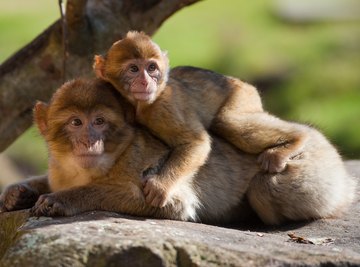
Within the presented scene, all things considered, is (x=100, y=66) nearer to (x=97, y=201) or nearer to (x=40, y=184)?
(x=40, y=184)

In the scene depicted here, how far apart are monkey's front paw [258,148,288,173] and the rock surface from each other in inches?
43.0

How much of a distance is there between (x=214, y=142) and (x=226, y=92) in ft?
2.22

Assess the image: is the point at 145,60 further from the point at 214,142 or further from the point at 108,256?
the point at 108,256

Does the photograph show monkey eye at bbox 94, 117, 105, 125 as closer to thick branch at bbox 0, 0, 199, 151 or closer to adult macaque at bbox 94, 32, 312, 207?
adult macaque at bbox 94, 32, 312, 207

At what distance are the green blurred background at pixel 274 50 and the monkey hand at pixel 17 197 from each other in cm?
1153

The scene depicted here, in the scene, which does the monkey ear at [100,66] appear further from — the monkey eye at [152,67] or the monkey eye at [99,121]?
the monkey eye at [99,121]

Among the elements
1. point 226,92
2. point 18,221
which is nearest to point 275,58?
point 226,92

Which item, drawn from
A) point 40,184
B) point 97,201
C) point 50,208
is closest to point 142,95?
point 97,201

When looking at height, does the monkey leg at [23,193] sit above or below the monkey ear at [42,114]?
below

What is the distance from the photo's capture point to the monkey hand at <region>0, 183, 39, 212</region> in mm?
9445

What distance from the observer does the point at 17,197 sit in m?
9.52

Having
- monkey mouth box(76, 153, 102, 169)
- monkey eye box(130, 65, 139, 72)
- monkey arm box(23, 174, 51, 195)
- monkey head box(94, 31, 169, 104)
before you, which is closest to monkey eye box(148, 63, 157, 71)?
monkey head box(94, 31, 169, 104)

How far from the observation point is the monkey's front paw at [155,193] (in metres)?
8.71

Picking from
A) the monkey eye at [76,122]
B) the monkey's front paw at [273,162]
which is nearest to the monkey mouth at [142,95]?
the monkey eye at [76,122]
